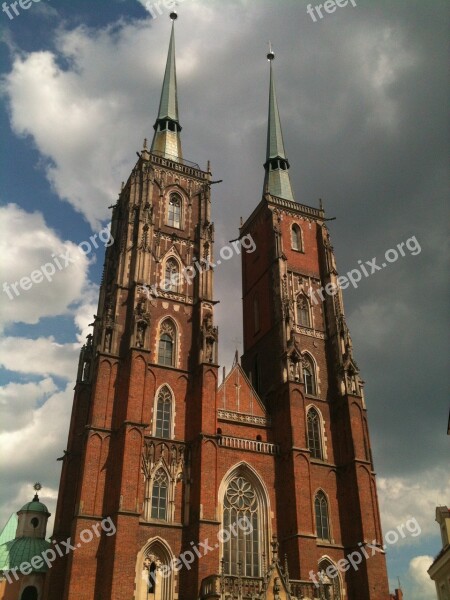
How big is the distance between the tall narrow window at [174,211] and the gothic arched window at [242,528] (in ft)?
55.6

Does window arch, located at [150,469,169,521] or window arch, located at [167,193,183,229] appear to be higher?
window arch, located at [167,193,183,229]

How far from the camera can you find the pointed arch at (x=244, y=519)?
2891 cm

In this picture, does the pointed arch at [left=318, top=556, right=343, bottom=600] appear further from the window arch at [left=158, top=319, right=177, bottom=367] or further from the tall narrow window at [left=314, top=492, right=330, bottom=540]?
the window arch at [left=158, top=319, right=177, bottom=367]

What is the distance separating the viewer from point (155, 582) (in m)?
26.6

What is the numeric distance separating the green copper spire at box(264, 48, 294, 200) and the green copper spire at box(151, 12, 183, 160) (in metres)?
8.08

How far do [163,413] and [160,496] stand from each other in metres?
4.31

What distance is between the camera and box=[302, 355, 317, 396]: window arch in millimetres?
35969

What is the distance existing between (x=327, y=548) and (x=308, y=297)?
16.0 meters

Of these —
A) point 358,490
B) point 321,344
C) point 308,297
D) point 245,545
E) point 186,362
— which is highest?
point 308,297

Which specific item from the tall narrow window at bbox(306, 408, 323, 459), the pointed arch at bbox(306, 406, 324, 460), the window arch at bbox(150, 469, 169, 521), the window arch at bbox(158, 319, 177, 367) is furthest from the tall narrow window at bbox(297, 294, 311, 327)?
the window arch at bbox(150, 469, 169, 521)

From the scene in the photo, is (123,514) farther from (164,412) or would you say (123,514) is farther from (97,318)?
(97,318)

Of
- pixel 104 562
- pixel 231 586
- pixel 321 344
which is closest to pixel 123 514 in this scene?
pixel 104 562

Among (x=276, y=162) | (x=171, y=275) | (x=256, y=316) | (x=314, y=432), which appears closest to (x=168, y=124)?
(x=276, y=162)

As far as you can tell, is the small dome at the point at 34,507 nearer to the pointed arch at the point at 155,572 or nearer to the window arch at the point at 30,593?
the window arch at the point at 30,593
